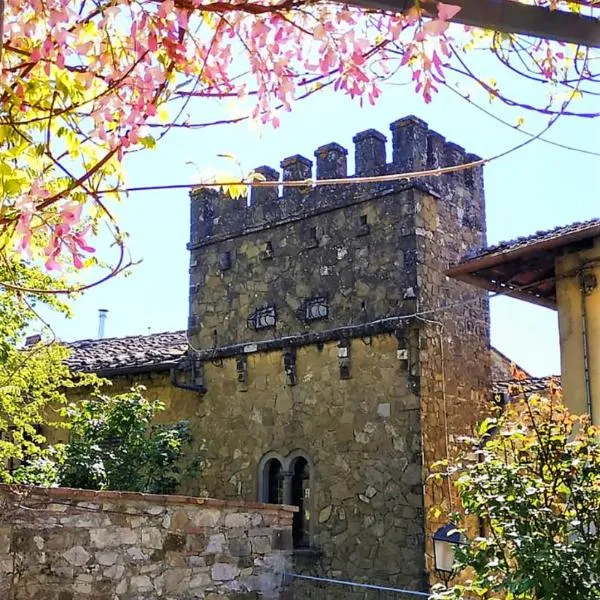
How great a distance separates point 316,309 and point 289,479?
2.15 metres

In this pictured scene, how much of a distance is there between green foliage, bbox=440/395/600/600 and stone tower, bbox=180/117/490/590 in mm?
4650

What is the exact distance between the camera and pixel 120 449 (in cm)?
937

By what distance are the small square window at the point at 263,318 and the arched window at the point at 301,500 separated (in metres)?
1.83

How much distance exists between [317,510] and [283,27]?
836 centimetres

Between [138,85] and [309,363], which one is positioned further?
[309,363]

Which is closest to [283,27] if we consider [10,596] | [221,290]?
[10,596]

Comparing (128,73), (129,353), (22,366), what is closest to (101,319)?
(129,353)

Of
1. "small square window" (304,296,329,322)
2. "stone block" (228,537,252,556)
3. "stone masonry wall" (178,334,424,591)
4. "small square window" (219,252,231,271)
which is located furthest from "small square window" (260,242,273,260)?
"stone block" (228,537,252,556)

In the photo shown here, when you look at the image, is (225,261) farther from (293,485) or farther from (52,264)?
(52,264)

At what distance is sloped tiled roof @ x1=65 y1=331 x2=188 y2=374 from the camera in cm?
1230

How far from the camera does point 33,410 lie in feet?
27.0

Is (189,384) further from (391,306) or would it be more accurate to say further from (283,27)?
(283,27)

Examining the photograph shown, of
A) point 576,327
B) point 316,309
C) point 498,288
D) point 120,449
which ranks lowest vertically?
point 120,449

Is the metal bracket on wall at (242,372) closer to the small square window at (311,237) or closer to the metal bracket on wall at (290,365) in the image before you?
the metal bracket on wall at (290,365)
